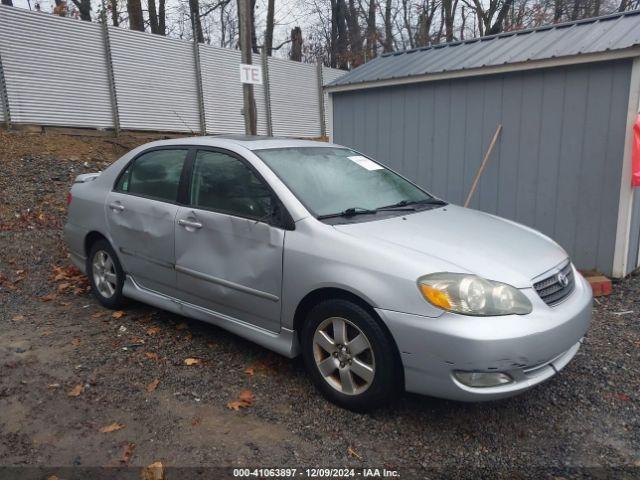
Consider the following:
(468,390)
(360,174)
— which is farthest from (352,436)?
(360,174)

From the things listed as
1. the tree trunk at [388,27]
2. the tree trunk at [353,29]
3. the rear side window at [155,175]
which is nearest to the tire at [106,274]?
the rear side window at [155,175]

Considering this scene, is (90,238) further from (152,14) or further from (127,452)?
(152,14)

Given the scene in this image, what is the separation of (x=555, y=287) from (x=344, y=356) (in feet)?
4.28

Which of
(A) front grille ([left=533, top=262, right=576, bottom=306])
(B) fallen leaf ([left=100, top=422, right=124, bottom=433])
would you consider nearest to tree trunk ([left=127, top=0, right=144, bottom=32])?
(B) fallen leaf ([left=100, top=422, right=124, bottom=433])

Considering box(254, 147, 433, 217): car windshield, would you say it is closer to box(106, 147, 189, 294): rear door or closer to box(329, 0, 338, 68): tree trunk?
box(106, 147, 189, 294): rear door

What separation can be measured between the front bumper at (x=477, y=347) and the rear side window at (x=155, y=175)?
2.19 metres

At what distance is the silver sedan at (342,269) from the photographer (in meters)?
2.69

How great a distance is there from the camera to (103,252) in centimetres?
477

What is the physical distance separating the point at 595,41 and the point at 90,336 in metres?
5.95

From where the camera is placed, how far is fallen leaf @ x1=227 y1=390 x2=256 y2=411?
3.17 metres

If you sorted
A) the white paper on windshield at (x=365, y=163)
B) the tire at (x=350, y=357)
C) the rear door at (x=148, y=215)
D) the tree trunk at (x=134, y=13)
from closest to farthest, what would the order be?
1. the tire at (x=350, y=357)
2. the rear door at (x=148, y=215)
3. the white paper on windshield at (x=365, y=163)
4. the tree trunk at (x=134, y=13)

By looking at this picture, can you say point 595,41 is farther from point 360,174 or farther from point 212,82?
point 212,82

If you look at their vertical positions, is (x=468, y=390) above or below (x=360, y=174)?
below

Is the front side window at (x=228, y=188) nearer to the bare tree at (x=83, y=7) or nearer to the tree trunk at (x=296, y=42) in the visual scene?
the bare tree at (x=83, y=7)
